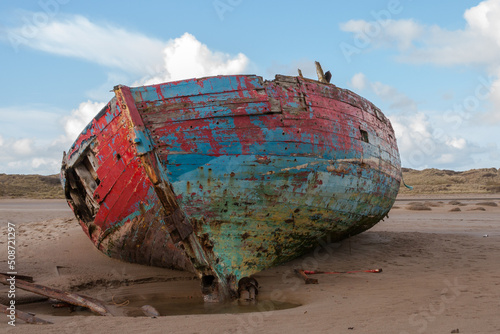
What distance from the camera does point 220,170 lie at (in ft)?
16.6

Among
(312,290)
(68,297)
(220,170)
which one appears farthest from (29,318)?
(312,290)

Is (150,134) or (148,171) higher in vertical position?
(150,134)

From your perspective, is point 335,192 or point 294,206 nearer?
point 294,206

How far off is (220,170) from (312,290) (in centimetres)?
188

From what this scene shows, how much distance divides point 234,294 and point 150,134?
2.08 meters

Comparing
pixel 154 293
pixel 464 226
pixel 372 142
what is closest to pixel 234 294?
pixel 154 293

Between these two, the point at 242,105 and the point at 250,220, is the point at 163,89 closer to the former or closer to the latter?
the point at 242,105

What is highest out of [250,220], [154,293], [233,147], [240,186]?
[233,147]

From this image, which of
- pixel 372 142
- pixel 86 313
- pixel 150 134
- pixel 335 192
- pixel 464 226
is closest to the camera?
pixel 86 313

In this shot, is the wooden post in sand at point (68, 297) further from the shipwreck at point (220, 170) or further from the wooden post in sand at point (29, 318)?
the shipwreck at point (220, 170)

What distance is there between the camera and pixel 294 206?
5508 millimetres

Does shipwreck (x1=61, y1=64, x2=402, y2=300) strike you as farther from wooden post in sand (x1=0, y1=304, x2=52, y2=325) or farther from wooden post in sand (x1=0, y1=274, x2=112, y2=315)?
wooden post in sand (x1=0, y1=304, x2=52, y2=325)

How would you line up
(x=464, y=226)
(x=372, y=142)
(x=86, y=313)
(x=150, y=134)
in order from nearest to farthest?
(x=86, y=313) < (x=150, y=134) < (x=372, y=142) < (x=464, y=226)

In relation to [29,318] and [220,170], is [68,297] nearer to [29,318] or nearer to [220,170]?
[29,318]
